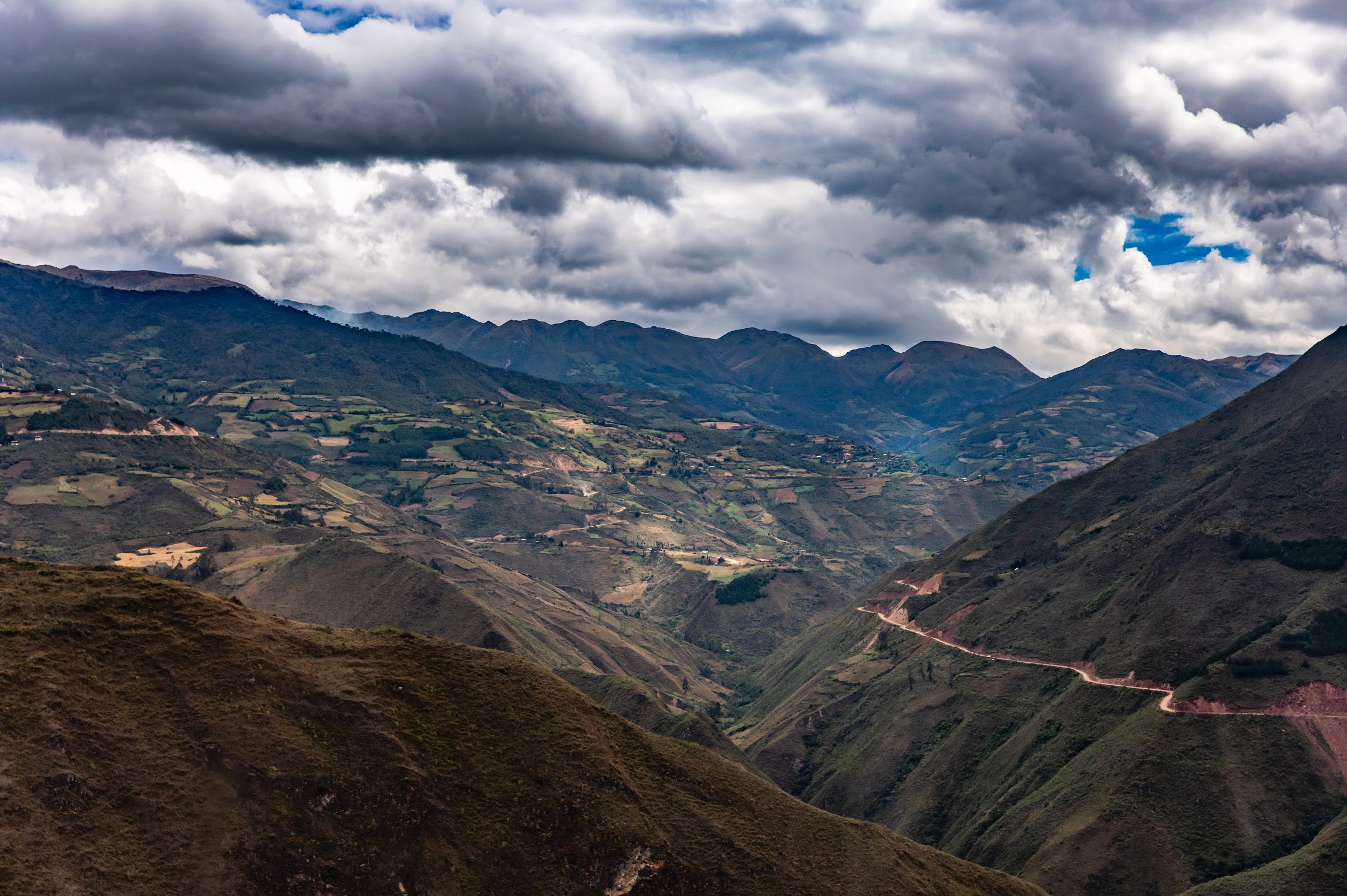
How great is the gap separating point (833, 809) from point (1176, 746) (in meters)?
67.4

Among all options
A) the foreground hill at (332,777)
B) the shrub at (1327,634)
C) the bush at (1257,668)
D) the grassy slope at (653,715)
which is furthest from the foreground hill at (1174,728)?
the foreground hill at (332,777)

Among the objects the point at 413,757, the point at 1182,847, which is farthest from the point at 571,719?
the point at 1182,847

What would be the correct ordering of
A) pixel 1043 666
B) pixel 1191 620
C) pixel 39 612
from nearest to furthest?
pixel 39 612
pixel 1191 620
pixel 1043 666

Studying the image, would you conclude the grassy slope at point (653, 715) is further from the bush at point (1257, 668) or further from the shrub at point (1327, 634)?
the shrub at point (1327, 634)

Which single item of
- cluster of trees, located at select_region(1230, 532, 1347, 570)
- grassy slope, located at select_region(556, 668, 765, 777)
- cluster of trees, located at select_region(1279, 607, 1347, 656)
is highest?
cluster of trees, located at select_region(1230, 532, 1347, 570)

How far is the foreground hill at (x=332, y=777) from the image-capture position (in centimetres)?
6712

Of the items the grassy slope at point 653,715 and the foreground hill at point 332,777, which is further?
the grassy slope at point 653,715

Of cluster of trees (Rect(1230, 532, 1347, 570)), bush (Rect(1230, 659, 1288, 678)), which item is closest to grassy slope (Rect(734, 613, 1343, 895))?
bush (Rect(1230, 659, 1288, 678))

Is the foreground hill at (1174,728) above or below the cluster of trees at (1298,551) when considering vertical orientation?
below

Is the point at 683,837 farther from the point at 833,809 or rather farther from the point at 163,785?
the point at 833,809

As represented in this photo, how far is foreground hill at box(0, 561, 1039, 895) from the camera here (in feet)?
220

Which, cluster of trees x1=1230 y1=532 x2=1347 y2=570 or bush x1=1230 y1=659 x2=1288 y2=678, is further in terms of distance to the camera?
cluster of trees x1=1230 y1=532 x2=1347 y2=570

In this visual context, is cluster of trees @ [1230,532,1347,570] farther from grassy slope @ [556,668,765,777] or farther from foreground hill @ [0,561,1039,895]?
foreground hill @ [0,561,1039,895]

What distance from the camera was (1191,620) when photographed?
16575cm
